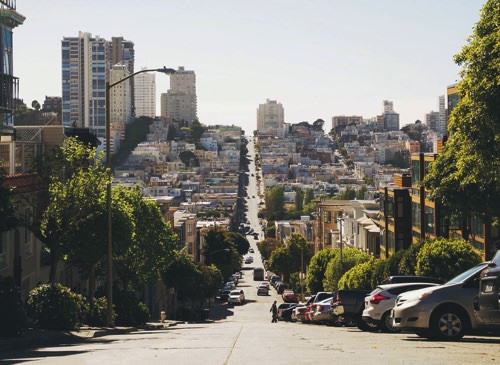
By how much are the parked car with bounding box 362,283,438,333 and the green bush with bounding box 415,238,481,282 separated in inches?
944

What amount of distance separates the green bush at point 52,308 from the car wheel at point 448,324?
42.6 ft

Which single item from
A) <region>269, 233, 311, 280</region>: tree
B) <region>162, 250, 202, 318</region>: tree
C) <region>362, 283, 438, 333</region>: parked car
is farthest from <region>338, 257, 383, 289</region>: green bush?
<region>269, 233, 311, 280</region>: tree

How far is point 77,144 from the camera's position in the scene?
38500 millimetres

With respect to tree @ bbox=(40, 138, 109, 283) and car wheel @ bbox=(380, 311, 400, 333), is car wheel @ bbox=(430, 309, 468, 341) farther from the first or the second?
tree @ bbox=(40, 138, 109, 283)

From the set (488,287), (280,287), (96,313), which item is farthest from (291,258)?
(488,287)

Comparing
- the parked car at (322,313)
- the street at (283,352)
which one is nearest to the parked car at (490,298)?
the street at (283,352)

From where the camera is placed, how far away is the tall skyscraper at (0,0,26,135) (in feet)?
123

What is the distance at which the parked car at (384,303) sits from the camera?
28.0 m

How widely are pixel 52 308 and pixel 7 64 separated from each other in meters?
11.0

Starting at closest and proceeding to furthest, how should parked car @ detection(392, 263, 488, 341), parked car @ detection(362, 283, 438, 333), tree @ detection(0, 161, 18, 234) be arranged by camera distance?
1. parked car @ detection(392, 263, 488, 341)
2. parked car @ detection(362, 283, 438, 333)
3. tree @ detection(0, 161, 18, 234)

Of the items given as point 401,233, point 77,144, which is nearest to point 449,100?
point 401,233

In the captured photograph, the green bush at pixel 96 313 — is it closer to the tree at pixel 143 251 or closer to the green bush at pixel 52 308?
the green bush at pixel 52 308

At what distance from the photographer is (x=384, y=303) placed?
28062mm

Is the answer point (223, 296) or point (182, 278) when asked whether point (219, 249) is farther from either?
point (182, 278)
